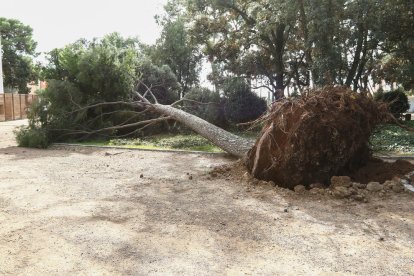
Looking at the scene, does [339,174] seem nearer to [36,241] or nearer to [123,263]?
[123,263]

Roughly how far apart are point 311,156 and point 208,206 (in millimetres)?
1966

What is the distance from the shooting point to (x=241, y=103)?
601 inches

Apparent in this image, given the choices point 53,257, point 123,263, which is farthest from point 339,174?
point 53,257

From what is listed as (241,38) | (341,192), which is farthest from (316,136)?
(241,38)

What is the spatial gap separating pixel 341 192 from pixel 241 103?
1051cm

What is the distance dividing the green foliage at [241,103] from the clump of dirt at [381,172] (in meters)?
9.18

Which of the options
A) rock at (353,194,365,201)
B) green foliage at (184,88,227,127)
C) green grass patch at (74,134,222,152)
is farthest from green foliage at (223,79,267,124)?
rock at (353,194,365,201)

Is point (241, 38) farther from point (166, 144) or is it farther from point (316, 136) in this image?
point (316, 136)

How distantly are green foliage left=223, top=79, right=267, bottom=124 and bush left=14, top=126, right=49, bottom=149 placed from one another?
7.37 meters

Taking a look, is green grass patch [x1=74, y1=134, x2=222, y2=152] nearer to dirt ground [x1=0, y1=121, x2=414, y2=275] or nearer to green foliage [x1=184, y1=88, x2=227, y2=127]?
green foliage [x1=184, y1=88, x2=227, y2=127]

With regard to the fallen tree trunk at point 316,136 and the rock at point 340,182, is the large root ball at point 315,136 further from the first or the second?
the rock at point 340,182

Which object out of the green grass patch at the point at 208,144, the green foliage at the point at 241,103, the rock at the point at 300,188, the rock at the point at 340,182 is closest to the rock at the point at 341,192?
the rock at the point at 340,182

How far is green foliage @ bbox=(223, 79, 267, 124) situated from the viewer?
15286 millimetres

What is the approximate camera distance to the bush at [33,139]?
437 inches
